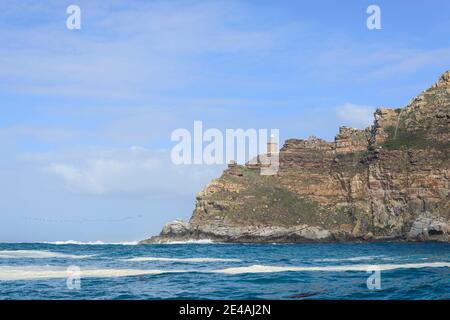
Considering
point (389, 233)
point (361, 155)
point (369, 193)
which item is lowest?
point (389, 233)

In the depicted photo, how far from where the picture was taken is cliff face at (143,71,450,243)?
486 ft

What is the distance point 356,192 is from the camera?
6624 inches

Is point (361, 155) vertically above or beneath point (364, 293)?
above

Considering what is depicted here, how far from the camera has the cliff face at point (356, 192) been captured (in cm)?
14800

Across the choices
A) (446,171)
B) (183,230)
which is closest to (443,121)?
(446,171)

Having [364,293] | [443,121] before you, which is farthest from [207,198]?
[364,293]

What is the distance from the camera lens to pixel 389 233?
149 metres

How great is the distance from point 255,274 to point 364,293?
36.1 feet

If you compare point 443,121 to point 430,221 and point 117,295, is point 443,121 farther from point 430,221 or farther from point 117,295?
point 117,295

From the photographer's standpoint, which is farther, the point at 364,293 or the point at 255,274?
the point at 255,274
